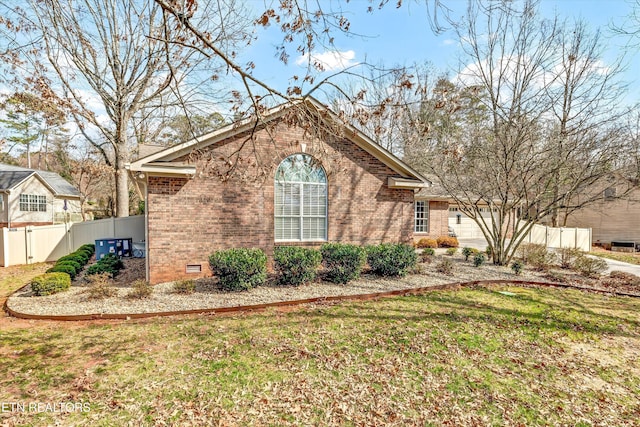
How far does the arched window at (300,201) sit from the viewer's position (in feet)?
31.2

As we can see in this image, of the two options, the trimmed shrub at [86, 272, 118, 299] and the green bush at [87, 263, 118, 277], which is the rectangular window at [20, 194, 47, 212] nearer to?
the green bush at [87, 263, 118, 277]

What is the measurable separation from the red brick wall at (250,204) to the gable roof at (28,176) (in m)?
20.5

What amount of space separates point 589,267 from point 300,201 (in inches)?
412

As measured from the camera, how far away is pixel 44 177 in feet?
77.0

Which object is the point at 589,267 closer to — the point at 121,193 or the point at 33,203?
the point at 121,193

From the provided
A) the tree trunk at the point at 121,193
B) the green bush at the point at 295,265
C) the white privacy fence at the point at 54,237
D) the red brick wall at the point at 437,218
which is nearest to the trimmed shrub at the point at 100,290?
the green bush at the point at 295,265

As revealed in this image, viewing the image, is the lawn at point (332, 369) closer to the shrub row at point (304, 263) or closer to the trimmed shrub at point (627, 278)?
the shrub row at point (304, 263)

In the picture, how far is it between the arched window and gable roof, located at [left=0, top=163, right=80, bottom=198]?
72.8ft

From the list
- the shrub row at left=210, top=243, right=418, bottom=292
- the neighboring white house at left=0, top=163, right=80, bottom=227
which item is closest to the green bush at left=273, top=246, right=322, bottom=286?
the shrub row at left=210, top=243, right=418, bottom=292

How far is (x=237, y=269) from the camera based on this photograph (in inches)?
296

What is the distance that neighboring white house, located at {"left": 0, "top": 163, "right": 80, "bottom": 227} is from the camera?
20.7 meters

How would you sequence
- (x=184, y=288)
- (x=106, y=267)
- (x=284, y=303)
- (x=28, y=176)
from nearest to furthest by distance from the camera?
(x=284, y=303) → (x=184, y=288) → (x=106, y=267) → (x=28, y=176)

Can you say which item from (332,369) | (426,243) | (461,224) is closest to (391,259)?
(332,369)

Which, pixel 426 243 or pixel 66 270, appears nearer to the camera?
pixel 66 270
